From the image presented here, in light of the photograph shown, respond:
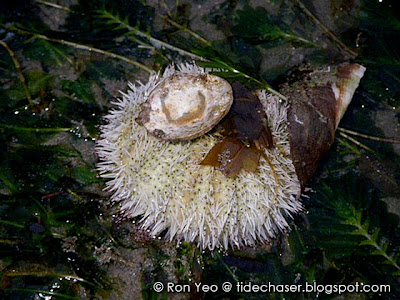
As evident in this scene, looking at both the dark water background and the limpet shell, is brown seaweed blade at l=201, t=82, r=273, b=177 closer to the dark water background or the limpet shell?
the limpet shell

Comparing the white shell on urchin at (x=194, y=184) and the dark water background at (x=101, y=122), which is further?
the dark water background at (x=101, y=122)

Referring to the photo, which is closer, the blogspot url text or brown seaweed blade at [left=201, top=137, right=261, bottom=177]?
brown seaweed blade at [left=201, top=137, right=261, bottom=177]

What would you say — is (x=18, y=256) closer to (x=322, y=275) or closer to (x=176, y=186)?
(x=176, y=186)

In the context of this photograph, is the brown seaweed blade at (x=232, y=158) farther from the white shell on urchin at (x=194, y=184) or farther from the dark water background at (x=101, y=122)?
the dark water background at (x=101, y=122)
